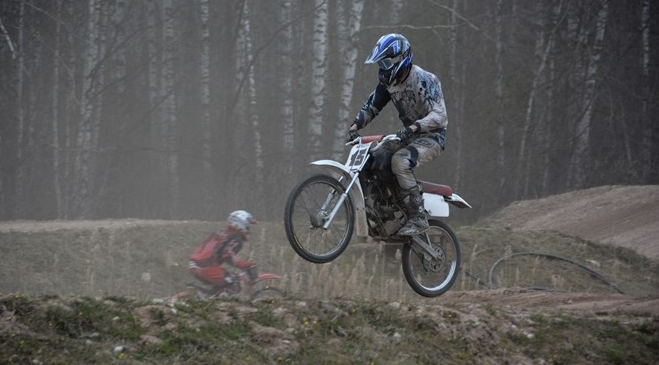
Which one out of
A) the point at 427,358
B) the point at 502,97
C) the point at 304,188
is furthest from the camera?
the point at 502,97

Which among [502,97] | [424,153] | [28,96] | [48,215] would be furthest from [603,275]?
[28,96]

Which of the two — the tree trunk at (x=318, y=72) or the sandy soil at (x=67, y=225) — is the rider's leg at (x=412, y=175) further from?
the tree trunk at (x=318, y=72)

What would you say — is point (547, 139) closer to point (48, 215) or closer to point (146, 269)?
point (48, 215)

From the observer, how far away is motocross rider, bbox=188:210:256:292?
12453 millimetres

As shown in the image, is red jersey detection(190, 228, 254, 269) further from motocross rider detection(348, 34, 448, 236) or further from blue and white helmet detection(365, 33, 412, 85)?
blue and white helmet detection(365, 33, 412, 85)

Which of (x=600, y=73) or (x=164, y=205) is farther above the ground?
(x=600, y=73)

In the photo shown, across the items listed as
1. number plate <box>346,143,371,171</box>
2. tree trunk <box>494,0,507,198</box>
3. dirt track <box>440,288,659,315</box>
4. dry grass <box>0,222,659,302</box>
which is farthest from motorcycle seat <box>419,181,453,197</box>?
tree trunk <box>494,0,507,198</box>

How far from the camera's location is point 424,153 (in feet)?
31.8

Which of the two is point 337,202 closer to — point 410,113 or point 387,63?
point 410,113

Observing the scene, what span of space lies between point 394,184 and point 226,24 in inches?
873

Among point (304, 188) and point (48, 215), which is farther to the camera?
point (48, 215)

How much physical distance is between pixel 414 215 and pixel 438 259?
90 centimetres

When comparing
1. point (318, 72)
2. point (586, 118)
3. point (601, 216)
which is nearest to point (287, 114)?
point (318, 72)

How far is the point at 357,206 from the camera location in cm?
933
